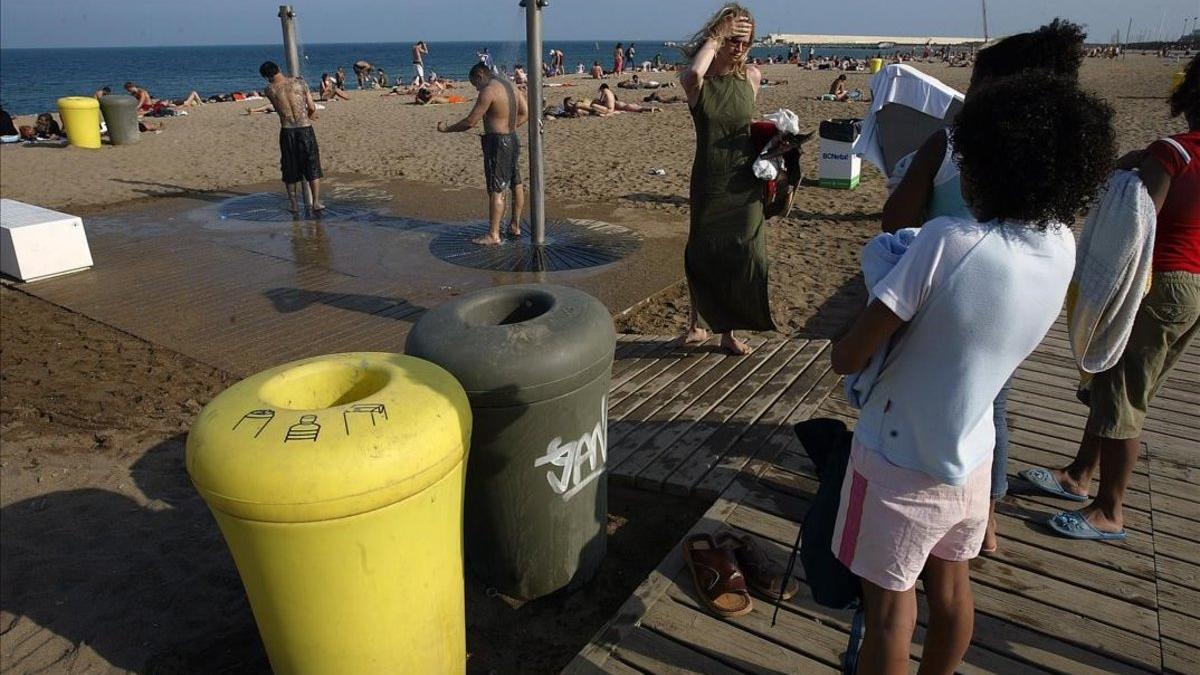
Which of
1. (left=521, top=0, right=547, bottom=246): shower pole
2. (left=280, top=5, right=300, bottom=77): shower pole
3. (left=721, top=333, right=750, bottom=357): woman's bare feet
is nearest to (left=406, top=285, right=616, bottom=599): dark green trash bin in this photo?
(left=721, top=333, right=750, bottom=357): woman's bare feet

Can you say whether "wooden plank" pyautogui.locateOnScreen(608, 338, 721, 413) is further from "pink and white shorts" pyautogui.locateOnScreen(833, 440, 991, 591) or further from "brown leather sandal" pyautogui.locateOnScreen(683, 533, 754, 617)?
"pink and white shorts" pyautogui.locateOnScreen(833, 440, 991, 591)

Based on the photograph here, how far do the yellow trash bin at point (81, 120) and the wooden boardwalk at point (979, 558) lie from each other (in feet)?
49.7

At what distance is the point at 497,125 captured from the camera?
7117 millimetres

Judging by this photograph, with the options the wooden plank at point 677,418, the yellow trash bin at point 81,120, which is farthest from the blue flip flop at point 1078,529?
the yellow trash bin at point 81,120

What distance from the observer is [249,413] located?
5.82 feet

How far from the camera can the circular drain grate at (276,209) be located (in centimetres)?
892

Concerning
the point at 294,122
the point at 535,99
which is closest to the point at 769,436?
the point at 535,99

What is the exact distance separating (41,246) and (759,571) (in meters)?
7.20

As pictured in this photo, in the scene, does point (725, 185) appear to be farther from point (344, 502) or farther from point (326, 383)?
point (344, 502)

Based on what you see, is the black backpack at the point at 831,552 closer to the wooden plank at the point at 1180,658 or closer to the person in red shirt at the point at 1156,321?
the wooden plank at the point at 1180,658

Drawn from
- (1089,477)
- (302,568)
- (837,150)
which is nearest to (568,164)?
(837,150)

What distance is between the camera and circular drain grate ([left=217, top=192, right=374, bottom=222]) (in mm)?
8922

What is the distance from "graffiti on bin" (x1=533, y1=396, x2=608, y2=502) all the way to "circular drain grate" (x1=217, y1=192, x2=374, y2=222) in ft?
23.1

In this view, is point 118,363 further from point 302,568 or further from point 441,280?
point 302,568
